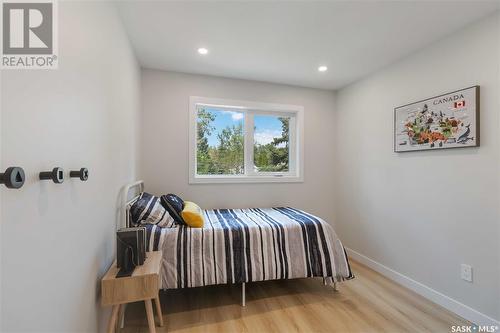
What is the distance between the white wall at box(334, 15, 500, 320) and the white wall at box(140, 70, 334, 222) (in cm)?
38

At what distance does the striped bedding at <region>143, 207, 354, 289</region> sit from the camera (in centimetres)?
200

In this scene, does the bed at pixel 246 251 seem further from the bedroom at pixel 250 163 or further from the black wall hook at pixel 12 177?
the black wall hook at pixel 12 177

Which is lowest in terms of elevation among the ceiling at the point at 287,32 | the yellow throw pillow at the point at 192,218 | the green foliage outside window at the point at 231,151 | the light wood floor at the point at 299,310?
the light wood floor at the point at 299,310

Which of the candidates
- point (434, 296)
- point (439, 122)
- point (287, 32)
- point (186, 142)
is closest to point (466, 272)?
point (434, 296)

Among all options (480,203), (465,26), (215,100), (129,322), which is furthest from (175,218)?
Result: (465,26)

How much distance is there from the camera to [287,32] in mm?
2131

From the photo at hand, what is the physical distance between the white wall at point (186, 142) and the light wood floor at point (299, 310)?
1181 millimetres

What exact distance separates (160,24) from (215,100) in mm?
1236

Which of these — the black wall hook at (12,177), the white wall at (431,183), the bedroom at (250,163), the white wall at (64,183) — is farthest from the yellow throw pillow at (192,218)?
the white wall at (431,183)

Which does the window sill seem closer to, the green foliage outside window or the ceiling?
the green foliage outside window

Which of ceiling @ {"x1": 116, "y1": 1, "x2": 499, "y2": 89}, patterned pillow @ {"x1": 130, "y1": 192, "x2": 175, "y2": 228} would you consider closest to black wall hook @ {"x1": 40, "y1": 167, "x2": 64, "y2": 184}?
patterned pillow @ {"x1": 130, "y1": 192, "x2": 175, "y2": 228}

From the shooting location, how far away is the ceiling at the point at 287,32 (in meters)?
1.80

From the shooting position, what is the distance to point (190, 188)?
3086mm

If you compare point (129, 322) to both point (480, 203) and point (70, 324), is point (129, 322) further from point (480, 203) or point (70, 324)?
point (480, 203)
